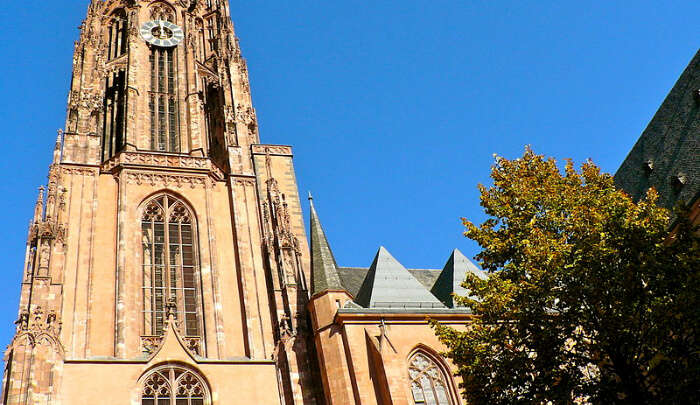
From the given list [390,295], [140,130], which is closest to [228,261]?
[390,295]

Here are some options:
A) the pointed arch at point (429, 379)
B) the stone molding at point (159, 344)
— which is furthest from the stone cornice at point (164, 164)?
the pointed arch at point (429, 379)

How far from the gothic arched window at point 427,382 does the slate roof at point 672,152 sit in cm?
842

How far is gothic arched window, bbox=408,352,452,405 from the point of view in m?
20.2

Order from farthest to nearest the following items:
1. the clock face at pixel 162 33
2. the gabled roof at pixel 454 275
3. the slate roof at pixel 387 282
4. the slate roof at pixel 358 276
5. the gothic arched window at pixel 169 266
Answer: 1. the clock face at pixel 162 33
2. the slate roof at pixel 358 276
3. the gabled roof at pixel 454 275
4. the gothic arched window at pixel 169 266
5. the slate roof at pixel 387 282

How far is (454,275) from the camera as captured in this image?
982 inches

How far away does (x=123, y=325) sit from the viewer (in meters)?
21.6

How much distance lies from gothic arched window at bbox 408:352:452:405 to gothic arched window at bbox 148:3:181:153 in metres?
13.3

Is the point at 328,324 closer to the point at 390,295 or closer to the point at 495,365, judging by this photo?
the point at 390,295

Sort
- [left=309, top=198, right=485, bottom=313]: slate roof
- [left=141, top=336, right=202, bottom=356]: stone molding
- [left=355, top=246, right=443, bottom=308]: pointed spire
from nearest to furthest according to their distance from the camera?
[left=141, top=336, right=202, bottom=356]: stone molding → [left=309, top=198, right=485, bottom=313]: slate roof → [left=355, top=246, right=443, bottom=308]: pointed spire

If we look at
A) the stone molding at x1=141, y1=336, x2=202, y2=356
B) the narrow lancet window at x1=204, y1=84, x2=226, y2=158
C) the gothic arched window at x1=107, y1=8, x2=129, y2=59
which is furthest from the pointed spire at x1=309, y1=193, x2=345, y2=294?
the gothic arched window at x1=107, y1=8, x2=129, y2=59

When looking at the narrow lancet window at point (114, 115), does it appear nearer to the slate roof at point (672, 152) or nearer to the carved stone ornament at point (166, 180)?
the carved stone ornament at point (166, 180)

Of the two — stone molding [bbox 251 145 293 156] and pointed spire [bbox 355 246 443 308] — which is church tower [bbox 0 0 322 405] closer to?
stone molding [bbox 251 145 293 156]

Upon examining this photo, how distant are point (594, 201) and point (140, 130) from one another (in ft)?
64.9

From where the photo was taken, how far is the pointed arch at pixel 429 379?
798 inches
